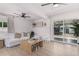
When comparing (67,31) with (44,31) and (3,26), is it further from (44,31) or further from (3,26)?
(3,26)

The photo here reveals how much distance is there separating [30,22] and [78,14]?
3.91ft

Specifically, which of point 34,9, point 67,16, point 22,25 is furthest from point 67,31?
point 22,25

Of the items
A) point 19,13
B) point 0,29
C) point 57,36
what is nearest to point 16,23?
point 19,13

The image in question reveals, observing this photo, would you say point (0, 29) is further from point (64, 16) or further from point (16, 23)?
point (64, 16)

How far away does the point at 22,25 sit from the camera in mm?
2139

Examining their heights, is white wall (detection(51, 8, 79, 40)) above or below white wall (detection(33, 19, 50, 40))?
above

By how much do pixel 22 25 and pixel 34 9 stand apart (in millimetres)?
499

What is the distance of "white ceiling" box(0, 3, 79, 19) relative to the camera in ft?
6.24

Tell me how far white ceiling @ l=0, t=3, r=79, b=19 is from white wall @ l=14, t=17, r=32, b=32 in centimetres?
18

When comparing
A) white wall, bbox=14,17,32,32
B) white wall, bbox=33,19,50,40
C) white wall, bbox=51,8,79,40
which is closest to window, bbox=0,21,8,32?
white wall, bbox=14,17,32,32

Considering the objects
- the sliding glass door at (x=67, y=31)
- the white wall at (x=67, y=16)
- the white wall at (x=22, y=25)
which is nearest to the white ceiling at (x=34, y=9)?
the white wall at (x=67, y=16)

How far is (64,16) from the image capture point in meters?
2.26

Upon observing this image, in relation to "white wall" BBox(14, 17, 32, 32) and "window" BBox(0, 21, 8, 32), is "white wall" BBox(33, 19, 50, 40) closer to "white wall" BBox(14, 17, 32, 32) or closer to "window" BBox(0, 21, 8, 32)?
"white wall" BBox(14, 17, 32, 32)

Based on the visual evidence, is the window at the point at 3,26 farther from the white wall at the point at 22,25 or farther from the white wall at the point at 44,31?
the white wall at the point at 44,31
